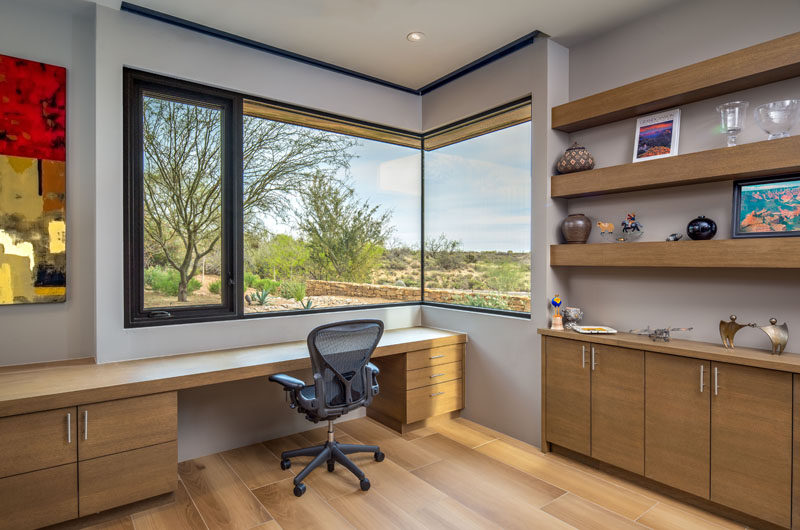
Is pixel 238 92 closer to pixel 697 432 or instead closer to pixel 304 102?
pixel 304 102

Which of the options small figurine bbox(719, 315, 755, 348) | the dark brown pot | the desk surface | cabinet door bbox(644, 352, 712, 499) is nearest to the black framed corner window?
the desk surface

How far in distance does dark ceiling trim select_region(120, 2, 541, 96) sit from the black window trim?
0.36 meters

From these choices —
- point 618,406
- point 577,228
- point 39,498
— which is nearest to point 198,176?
point 39,498

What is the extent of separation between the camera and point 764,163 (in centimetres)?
226

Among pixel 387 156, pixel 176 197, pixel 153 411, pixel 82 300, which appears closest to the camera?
pixel 153 411

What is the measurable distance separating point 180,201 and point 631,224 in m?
3.09

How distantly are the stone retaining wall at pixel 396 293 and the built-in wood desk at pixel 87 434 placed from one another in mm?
1157

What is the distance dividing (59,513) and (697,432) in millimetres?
3321

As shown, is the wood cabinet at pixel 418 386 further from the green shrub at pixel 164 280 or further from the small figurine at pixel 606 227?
the green shrub at pixel 164 280

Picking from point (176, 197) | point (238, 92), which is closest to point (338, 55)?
point (238, 92)

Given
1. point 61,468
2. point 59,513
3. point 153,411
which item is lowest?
point 59,513

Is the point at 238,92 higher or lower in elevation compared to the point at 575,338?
higher

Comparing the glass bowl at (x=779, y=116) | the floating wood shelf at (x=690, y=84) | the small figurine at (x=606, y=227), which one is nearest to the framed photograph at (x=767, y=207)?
the glass bowl at (x=779, y=116)

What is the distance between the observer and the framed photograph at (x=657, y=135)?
2.71m
